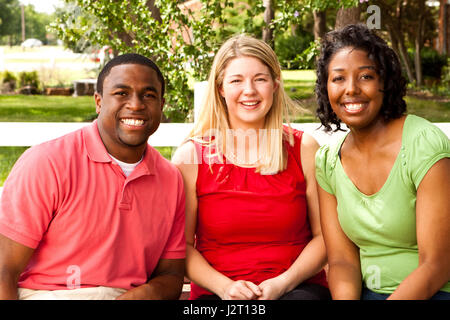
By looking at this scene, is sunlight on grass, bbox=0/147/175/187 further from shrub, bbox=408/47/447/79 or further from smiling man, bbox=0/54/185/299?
shrub, bbox=408/47/447/79

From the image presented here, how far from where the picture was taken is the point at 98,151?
2.27 meters

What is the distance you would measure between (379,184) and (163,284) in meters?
0.95

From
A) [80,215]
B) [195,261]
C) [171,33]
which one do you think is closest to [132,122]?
[80,215]

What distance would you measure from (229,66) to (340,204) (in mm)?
822

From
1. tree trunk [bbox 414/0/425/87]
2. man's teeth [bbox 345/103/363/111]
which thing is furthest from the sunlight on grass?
tree trunk [bbox 414/0/425/87]

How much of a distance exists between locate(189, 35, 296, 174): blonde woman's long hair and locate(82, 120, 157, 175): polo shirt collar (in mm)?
382

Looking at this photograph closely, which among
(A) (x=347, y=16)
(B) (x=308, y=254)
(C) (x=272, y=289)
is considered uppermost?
(A) (x=347, y=16)

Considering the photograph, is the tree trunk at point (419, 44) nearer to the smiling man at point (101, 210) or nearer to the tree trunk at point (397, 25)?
the tree trunk at point (397, 25)

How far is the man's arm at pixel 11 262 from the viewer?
204cm

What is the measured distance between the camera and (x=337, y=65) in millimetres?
2307

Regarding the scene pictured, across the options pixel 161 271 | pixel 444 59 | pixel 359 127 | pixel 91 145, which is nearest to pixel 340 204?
pixel 359 127

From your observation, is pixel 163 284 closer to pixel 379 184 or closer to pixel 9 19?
pixel 379 184
